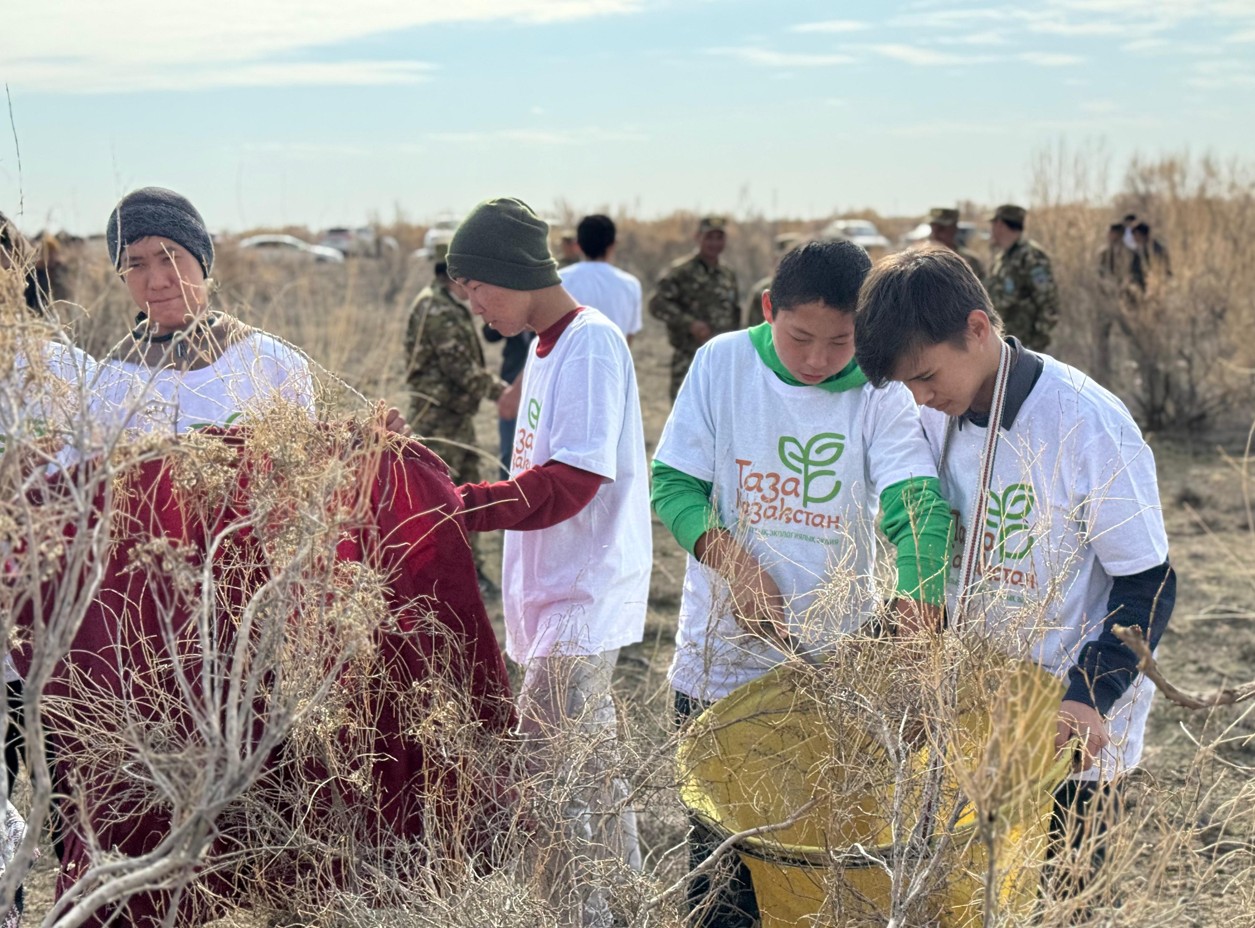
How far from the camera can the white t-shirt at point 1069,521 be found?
2236 millimetres

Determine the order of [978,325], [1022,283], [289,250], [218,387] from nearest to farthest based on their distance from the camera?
[978,325], [218,387], [1022,283], [289,250]

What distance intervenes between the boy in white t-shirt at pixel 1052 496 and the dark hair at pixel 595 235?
5.55m

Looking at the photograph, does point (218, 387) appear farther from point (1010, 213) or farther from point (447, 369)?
point (1010, 213)

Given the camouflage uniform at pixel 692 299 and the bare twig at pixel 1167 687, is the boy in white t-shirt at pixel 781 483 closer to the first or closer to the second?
the bare twig at pixel 1167 687

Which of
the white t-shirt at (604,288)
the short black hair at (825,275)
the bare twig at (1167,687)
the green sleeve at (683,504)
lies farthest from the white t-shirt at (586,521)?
the white t-shirt at (604,288)

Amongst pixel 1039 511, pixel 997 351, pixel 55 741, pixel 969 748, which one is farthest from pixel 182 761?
pixel 997 351

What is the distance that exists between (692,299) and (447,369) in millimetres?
3827

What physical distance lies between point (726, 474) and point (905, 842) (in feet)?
3.31

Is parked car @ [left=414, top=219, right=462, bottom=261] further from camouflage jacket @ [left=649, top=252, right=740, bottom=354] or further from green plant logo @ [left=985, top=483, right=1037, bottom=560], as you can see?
green plant logo @ [left=985, top=483, right=1037, bottom=560]

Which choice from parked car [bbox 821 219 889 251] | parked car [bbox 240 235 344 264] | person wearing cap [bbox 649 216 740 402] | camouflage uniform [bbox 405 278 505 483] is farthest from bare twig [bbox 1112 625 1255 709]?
parked car [bbox 821 219 889 251]

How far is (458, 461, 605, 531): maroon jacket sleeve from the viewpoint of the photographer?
2689mm

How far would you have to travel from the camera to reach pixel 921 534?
8.00 feet

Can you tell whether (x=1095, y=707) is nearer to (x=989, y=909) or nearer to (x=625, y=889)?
(x=989, y=909)

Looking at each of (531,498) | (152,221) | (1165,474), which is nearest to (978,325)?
(531,498)
